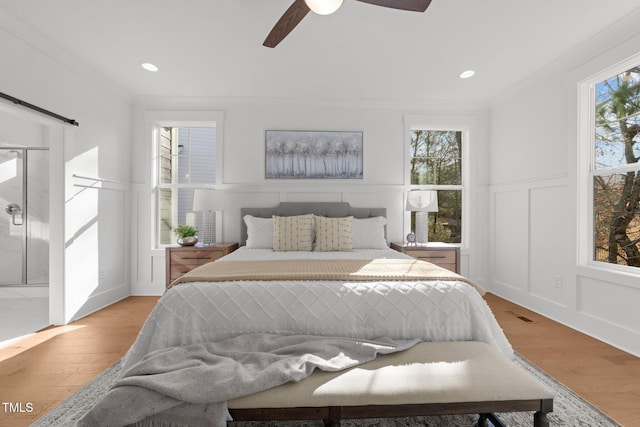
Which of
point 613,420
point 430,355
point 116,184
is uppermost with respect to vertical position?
point 116,184

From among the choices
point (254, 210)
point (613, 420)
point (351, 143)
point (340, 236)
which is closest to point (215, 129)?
point (254, 210)

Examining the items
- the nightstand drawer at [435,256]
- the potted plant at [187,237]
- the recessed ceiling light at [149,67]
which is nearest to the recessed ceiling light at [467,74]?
the nightstand drawer at [435,256]

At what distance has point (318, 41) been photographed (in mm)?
2658

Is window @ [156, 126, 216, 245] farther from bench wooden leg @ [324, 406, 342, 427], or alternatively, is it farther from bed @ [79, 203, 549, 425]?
bench wooden leg @ [324, 406, 342, 427]

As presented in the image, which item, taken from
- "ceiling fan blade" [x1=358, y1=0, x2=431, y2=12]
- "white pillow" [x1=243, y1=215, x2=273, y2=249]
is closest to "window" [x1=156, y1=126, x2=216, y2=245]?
"white pillow" [x1=243, y1=215, x2=273, y2=249]

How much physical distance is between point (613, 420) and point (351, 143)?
3.41 metres

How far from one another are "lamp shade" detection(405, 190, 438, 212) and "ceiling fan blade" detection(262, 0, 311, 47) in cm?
243

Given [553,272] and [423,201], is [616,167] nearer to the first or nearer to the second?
[553,272]

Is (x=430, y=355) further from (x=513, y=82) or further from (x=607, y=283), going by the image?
(x=513, y=82)

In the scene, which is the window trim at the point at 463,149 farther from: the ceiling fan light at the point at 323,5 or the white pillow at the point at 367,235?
the ceiling fan light at the point at 323,5

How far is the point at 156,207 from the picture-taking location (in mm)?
4090

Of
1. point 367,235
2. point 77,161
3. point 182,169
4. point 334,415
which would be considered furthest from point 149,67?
point 334,415

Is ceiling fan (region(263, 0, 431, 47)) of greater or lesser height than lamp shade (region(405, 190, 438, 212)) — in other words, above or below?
above

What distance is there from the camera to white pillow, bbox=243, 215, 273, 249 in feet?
11.4
